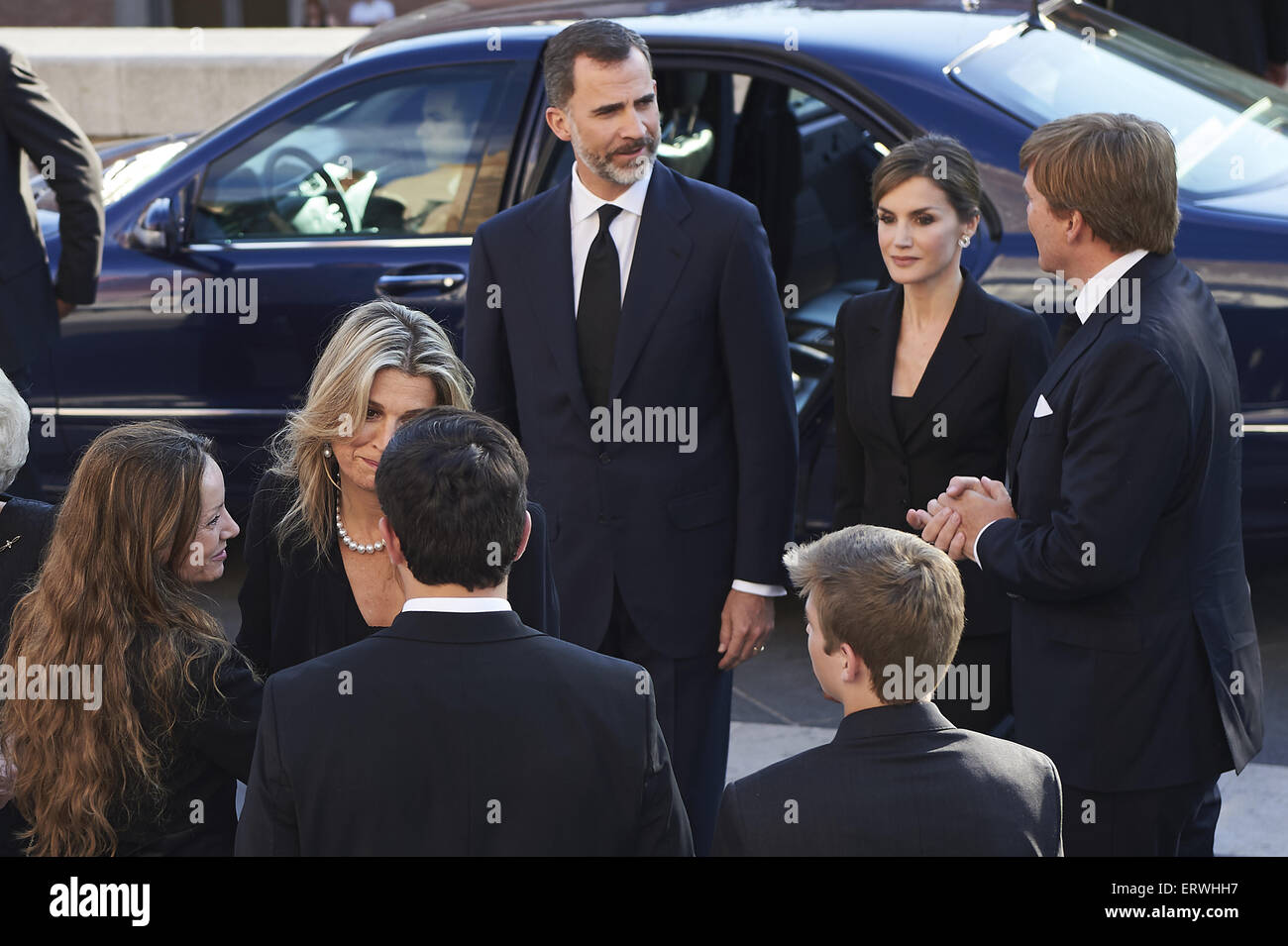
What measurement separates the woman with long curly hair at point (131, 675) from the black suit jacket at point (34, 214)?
7.73ft

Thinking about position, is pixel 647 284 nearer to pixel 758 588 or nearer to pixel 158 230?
pixel 758 588

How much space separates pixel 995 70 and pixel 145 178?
8.76 feet

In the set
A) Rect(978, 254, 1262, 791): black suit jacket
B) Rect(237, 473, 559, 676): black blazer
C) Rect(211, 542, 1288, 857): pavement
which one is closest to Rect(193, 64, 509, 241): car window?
→ Rect(211, 542, 1288, 857): pavement

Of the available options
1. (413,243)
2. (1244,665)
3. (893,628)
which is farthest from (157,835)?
(413,243)

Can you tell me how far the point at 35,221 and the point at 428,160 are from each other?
3.90ft

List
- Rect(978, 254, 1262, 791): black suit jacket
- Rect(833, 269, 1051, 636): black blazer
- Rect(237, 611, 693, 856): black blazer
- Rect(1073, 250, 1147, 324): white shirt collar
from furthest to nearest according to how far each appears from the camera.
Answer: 1. Rect(833, 269, 1051, 636): black blazer
2. Rect(1073, 250, 1147, 324): white shirt collar
3. Rect(978, 254, 1262, 791): black suit jacket
4. Rect(237, 611, 693, 856): black blazer

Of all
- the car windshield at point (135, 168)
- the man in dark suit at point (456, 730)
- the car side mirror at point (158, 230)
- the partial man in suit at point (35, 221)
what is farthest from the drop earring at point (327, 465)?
the car windshield at point (135, 168)

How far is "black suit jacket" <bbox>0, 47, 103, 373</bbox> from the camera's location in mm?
4730

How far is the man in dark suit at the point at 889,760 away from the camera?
2.15 m

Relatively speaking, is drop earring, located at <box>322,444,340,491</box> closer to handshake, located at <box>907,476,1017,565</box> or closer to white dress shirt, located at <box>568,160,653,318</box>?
white dress shirt, located at <box>568,160,653,318</box>

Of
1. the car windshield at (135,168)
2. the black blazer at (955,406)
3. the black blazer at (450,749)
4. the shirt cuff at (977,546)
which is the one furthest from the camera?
the car windshield at (135,168)

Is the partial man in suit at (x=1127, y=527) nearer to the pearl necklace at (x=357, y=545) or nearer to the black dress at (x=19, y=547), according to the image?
the pearl necklace at (x=357, y=545)

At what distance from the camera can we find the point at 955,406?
3.53 meters

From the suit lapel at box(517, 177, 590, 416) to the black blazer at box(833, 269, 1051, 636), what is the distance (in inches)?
27.6
